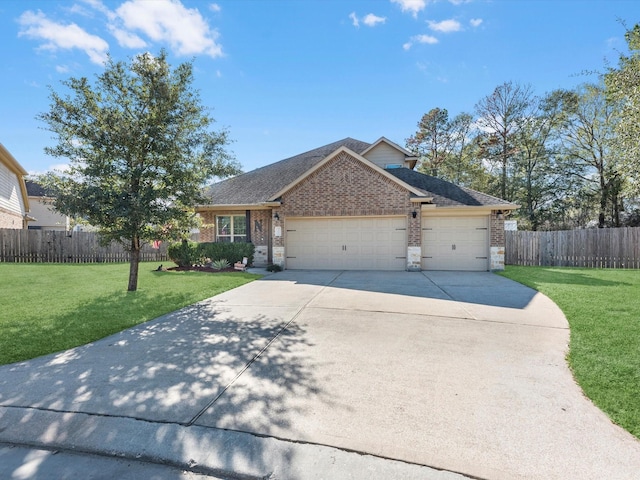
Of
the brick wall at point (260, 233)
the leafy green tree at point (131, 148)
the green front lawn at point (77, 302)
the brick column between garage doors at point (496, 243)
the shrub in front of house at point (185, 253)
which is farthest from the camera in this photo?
the brick wall at point (260, 233)

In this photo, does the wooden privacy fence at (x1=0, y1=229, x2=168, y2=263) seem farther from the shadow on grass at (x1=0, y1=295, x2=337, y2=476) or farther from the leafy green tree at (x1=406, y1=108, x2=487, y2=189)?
the leafy green tree at (x1=406, y1=108, x2=487, y2=189)

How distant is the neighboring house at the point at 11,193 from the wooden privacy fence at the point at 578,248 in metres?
28.5

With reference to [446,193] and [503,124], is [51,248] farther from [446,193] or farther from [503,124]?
[503,124]

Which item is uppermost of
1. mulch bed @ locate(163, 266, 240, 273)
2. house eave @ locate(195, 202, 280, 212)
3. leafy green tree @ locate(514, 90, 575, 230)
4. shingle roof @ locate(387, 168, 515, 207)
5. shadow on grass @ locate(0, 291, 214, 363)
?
leafy green tree @ locate(514, 90, 575, 230)

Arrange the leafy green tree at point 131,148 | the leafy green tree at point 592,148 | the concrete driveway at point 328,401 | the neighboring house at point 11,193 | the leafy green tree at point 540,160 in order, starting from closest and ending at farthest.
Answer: the concrete driveway at point 328,401
the leafy green tree at point 131,148
the neighboring house at point 11,193
the leafy green tree at point 592,148
the leafy green tree at point 540,160

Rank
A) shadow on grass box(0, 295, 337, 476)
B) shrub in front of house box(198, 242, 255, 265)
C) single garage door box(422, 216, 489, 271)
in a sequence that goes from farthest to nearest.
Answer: shrub in front of house box(198, 242, 255, 265) < single garage door box(422, 216, 489, 271) < shadow on grass box(0, 295, 337, 476)

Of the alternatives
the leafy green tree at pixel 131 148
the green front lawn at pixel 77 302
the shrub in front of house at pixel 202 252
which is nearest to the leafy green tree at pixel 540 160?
the shrub in front of house at pixel 202 252

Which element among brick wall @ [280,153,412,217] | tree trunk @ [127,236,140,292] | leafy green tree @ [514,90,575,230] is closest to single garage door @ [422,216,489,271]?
brick wall @ [280,153,412,217]

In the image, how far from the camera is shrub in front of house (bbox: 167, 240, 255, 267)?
13.9m

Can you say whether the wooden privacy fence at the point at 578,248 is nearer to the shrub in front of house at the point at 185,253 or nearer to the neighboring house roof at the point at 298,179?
the neighboring house roof at the point at 298,179

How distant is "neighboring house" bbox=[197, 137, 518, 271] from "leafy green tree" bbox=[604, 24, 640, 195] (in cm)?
389

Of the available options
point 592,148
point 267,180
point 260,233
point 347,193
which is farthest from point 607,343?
point 592,148

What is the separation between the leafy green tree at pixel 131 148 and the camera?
24.5 feet

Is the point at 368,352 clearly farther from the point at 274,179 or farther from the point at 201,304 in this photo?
the point at 274,179
